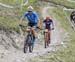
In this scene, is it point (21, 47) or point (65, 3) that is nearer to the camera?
point (21, 47)

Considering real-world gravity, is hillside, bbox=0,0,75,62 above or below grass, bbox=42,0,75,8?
below

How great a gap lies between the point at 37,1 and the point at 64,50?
2422cm

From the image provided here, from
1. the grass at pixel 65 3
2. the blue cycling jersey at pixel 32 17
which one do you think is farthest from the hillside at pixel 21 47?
the grass at pixel 65 3

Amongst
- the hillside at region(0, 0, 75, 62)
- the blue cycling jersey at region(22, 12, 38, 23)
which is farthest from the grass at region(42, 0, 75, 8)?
the blue cycling jersey at region(22, 12, 38, 23)

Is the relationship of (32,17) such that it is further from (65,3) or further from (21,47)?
(65,3)

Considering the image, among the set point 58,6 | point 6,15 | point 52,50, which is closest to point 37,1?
point 58,6

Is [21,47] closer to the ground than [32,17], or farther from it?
closer to the ground

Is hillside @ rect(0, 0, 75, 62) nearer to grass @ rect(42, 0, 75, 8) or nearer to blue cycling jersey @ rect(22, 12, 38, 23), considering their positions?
blue cycling jersey @ rect(22, 12, 38, 23)

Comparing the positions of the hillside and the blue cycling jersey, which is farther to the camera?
the blue cycling jersey

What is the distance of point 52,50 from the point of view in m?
16.8

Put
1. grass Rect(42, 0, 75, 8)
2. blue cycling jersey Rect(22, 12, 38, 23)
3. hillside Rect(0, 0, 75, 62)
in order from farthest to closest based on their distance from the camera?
grass Rect(42, 0, 75, 8)
blue cycling jersey Rect(22, 12, 38, 23)
hillside Rect(0, 0, 75, 62)

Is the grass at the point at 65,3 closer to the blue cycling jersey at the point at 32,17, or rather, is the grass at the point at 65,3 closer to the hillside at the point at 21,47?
the hillside at the point at 21,47

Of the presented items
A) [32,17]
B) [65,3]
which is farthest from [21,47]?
[65,3]

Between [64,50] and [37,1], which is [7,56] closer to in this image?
[64,50]
